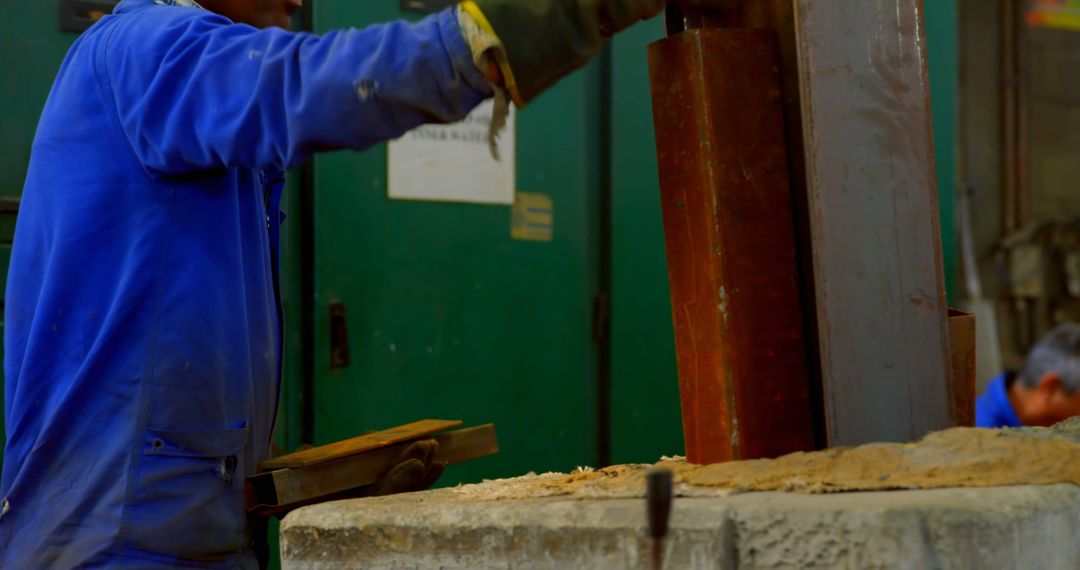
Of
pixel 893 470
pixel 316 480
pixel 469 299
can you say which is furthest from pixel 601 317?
pixel 893 470

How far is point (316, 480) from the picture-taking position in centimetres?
167

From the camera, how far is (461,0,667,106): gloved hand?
135cm

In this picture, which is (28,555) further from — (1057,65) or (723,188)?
(1057,65)

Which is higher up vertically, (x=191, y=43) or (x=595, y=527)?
(x=191, y=43)

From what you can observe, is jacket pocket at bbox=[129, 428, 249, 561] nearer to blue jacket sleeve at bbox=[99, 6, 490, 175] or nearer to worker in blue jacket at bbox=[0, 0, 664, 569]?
worker in blue jacket at bbox=[0, 0, 664, 569]

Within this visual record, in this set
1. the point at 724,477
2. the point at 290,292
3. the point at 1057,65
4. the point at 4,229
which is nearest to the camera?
the point at 724,477

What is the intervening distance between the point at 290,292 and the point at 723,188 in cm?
181

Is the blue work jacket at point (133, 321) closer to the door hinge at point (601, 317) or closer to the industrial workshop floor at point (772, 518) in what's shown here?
the industrial workshop floor at point (772, 518)

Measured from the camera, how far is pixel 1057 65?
6.29 metres

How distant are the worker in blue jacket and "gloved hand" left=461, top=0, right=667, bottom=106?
3cm

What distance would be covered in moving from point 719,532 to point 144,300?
0.80 metres

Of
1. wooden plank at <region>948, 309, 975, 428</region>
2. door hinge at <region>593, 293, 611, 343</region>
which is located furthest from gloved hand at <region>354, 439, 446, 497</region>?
door hinge at <region>593, 293, 611, 343</region>

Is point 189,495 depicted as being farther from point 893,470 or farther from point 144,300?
point 893,470

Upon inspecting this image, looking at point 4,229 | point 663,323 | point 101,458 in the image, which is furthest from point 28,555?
point 663,323
